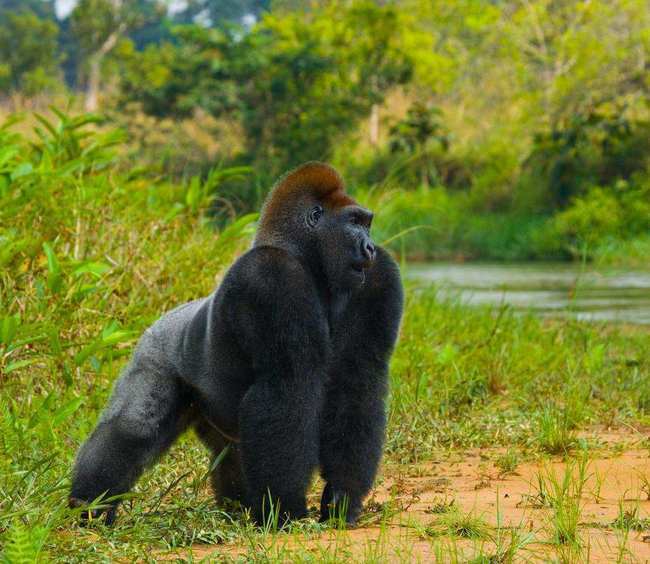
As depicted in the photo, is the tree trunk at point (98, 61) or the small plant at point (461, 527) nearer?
the small plant at point (461, 527)

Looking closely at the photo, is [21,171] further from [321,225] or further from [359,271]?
[359,271]

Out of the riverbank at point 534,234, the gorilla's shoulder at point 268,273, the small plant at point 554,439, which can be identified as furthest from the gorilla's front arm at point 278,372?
the riverbank at point 534,234

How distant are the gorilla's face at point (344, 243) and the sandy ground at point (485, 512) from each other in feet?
2.19

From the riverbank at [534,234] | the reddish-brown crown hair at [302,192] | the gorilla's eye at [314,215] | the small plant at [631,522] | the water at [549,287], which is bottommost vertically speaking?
the riverbank at [534,234]

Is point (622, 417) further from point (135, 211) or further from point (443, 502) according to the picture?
point (135, 211)

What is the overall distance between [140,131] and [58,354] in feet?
A: 73.9

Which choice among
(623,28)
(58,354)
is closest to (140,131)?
(623,28)

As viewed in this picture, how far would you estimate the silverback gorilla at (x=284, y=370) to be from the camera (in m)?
A: 2.73

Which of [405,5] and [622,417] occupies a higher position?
[405,5]

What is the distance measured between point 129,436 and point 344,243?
868 mm

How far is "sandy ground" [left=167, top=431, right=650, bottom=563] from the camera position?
7.81 ft

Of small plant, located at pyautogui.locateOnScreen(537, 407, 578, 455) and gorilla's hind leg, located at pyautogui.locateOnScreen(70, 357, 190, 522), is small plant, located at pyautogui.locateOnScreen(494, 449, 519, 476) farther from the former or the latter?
gorilla's hind leg, located at pyautogui.locateOnScreen(70, 357, 190, 522)

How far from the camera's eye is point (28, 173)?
4.90 m

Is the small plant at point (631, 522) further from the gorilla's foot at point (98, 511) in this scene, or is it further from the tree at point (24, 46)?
the tree at point (24, 46)
